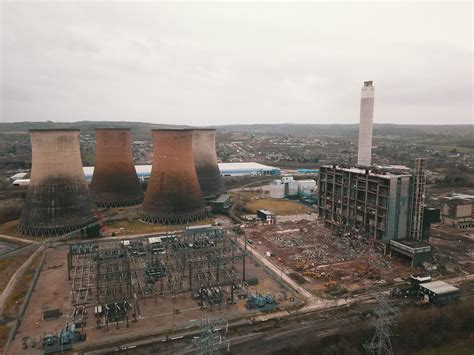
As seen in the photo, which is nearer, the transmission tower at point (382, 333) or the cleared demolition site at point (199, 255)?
the transmission tower at point (382, 333)

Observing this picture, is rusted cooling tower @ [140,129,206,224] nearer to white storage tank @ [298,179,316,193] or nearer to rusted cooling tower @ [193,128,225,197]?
rusted cooling tower @ [193,128,225,197]

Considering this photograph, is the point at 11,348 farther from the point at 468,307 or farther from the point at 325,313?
the point at 468,307

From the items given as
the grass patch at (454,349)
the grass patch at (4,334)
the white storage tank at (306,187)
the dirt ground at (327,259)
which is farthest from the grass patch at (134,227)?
the grass patch at (454,349)

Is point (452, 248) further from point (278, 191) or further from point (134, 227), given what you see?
point (134, 227)

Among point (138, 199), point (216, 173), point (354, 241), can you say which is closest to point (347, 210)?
point (354, 241)

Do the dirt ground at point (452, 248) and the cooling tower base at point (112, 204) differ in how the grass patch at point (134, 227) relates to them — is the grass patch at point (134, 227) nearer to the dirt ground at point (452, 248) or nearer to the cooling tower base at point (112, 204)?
the cooling tower base at point (112, 204)

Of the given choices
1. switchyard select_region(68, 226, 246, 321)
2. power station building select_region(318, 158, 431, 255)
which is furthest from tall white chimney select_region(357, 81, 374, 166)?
switchyard select_region(68, 226, 246, 321)
